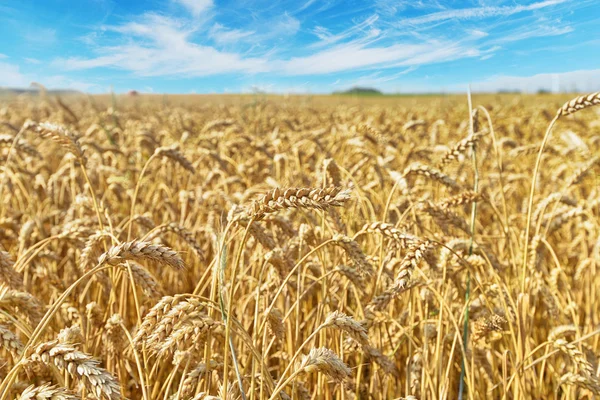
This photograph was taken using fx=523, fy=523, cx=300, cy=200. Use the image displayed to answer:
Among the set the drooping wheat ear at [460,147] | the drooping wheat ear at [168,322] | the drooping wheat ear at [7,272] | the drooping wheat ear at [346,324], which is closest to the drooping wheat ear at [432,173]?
the drooping wheat ear at [460,147]

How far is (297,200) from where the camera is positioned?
1.25 m

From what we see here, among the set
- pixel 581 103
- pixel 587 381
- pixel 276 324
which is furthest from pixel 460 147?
pixel 276 324

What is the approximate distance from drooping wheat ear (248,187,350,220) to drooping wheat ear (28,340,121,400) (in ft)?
1.55

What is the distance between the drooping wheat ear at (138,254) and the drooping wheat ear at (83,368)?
0.66 feet

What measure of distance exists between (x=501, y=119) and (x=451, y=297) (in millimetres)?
8804

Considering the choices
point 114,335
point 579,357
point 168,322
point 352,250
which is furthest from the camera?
point 114,335

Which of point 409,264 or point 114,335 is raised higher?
point 409,264

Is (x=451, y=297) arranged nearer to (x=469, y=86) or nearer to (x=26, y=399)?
(x=469, y=86)

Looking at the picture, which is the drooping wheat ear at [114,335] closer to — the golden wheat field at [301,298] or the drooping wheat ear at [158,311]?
the golden wheat field at [301,298]

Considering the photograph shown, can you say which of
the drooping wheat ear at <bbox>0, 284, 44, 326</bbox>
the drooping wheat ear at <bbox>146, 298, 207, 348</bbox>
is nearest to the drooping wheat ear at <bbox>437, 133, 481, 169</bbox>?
the drooping wheat ear at <bbox>146, 298, 207, 348</bbox>

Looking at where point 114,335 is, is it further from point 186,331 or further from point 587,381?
point 587,381

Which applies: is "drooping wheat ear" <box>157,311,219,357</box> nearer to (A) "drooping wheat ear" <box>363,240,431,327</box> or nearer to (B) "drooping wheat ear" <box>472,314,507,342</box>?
(A) "drooping wheat ear" <box>363,240,431,327</box>

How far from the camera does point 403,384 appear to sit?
8.37ft

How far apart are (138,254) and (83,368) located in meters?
0.26
